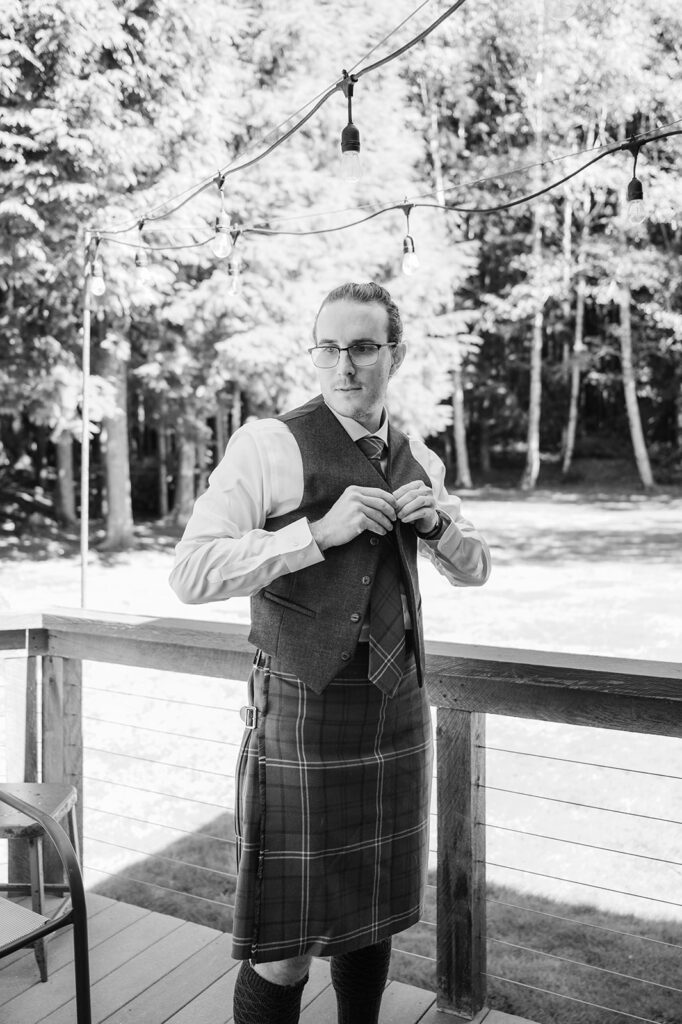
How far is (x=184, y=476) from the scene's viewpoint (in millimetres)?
13523

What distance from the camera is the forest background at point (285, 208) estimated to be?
890 centimetres

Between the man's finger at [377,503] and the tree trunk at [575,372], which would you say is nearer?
the man's finger at [377,503]

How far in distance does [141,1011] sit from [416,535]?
122 cm

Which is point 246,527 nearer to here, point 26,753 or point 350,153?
point 26,753

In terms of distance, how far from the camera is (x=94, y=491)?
18.4m

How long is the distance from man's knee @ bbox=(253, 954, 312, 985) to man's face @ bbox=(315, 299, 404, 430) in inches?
35.1

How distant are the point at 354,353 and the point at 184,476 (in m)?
12.2

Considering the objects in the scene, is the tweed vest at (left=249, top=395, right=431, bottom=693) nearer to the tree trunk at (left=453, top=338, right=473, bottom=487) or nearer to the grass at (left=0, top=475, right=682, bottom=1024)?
the grass at (left=0, top=475, right=682, bottom=1024)

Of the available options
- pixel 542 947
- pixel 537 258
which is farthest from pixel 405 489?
pixel 537 258

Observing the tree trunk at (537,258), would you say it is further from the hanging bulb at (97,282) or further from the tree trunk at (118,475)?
the hanging bulb at (97,282)

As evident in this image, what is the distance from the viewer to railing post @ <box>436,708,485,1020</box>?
1.95 m

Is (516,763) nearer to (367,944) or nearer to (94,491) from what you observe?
(367,944)

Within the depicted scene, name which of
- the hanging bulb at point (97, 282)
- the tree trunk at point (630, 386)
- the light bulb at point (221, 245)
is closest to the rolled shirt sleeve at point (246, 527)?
the light bulb at point (221, 245)

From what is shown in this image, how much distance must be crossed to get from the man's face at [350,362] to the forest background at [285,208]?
155 centimetres
